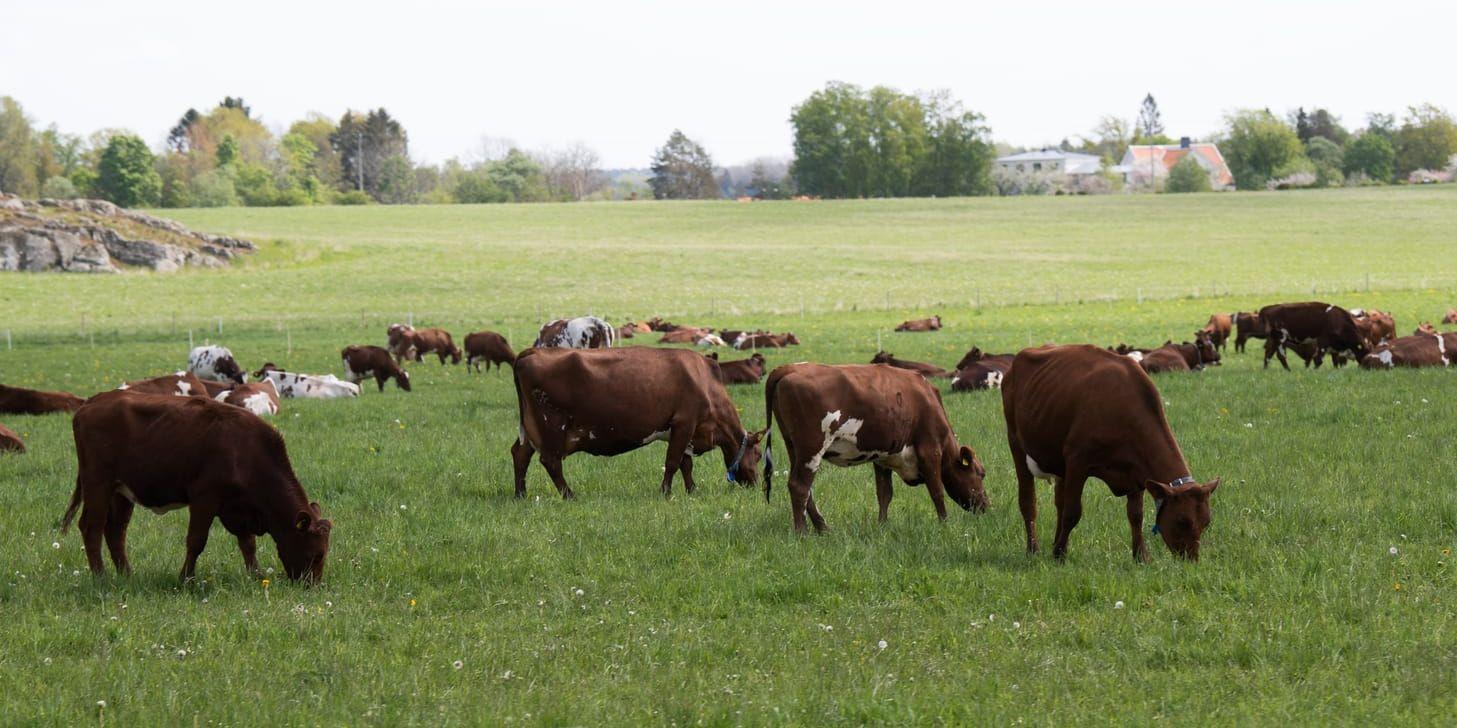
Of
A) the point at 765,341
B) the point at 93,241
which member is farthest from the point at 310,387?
the point at 93,241

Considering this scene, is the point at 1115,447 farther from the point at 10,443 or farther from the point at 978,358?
→ the point at 978,358

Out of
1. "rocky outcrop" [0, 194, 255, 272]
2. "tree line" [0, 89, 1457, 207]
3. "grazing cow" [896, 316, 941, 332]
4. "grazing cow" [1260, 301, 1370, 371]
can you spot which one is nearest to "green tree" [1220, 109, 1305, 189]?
"tree line" [0, 89, 1457, 207]

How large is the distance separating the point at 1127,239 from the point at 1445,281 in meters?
30.6

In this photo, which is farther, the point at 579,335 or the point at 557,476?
the point at 579,335

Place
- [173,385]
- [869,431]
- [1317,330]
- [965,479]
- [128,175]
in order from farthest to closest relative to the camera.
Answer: [128,175], [1317,330], [173,385], [965,479], [869,431]

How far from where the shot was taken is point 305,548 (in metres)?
10.2

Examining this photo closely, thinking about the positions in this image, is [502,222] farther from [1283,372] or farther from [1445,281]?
[1283,372]

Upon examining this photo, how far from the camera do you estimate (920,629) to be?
8.58 m

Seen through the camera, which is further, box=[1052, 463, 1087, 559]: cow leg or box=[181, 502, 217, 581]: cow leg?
box=[1052, 463, 1087, 559]: cow leg

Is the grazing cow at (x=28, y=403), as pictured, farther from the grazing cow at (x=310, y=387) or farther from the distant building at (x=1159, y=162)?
the distant building at (x=1159, y=162)

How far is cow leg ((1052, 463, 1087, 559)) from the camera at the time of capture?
33.1 feet

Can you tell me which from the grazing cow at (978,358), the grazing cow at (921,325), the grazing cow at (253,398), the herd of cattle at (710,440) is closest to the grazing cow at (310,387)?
the grazing cow at (253,398)

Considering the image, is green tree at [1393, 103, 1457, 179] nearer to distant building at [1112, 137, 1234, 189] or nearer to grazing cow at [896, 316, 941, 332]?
distant building at [1112, 137, 1234, 189]

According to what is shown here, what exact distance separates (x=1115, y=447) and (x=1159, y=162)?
587 feet
